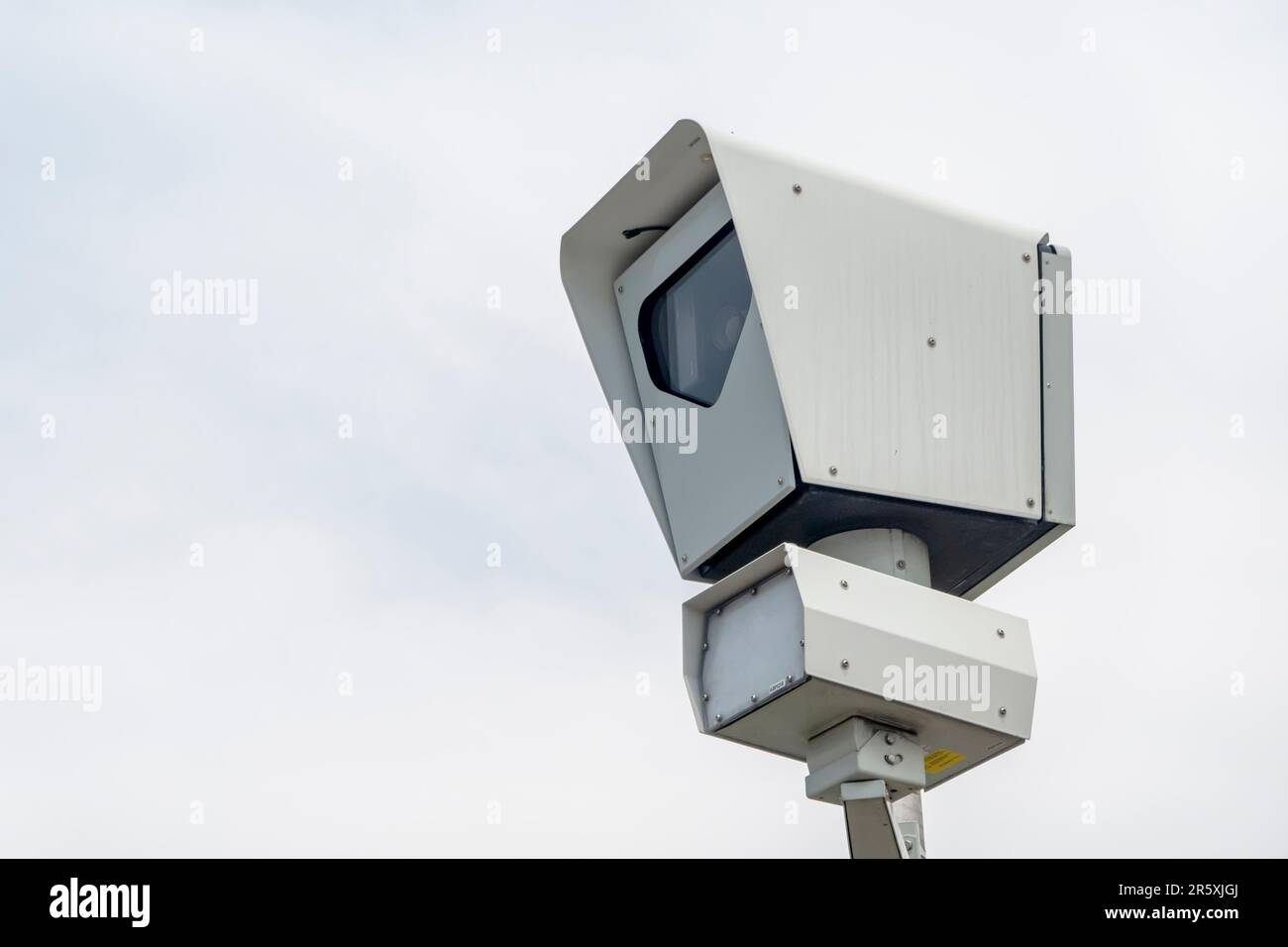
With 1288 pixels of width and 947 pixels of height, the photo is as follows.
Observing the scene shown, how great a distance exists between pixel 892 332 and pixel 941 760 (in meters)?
1.14

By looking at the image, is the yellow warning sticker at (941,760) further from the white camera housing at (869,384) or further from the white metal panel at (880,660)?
the white camera housing at (869,384)

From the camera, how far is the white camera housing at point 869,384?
17.5ft

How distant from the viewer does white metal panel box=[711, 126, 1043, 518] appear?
17.4 feet

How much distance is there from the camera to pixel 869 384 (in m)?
5.38

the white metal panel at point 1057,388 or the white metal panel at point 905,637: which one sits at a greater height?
the white metal panel at point 1057,388

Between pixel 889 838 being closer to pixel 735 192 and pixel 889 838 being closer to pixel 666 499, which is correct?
pixel 666 499

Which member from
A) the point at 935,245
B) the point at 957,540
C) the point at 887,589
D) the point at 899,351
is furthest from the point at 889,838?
the point at 935,245

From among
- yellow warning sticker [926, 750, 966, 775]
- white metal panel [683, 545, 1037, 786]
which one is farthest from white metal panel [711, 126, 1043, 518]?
yellow warning sticker [926, 750, 966, 775]

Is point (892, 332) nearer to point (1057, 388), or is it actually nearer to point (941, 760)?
point (1057, 388)

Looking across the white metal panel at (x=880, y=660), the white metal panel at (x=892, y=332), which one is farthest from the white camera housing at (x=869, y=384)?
the white metal panel at (x=880, y=660)

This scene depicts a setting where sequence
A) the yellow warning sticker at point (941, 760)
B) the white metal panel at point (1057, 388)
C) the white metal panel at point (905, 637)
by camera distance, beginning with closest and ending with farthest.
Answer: the white metal panel at point (905, 637) < the yellow warning sticker at point (941, 760) < the white metal panel at point (1057, 388)

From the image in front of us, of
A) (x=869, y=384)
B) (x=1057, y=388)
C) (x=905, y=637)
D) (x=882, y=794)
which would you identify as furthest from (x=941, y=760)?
(x=1057, y=388)

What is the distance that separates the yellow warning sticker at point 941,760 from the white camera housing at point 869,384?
2.04 feet

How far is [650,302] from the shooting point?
6.13 m
